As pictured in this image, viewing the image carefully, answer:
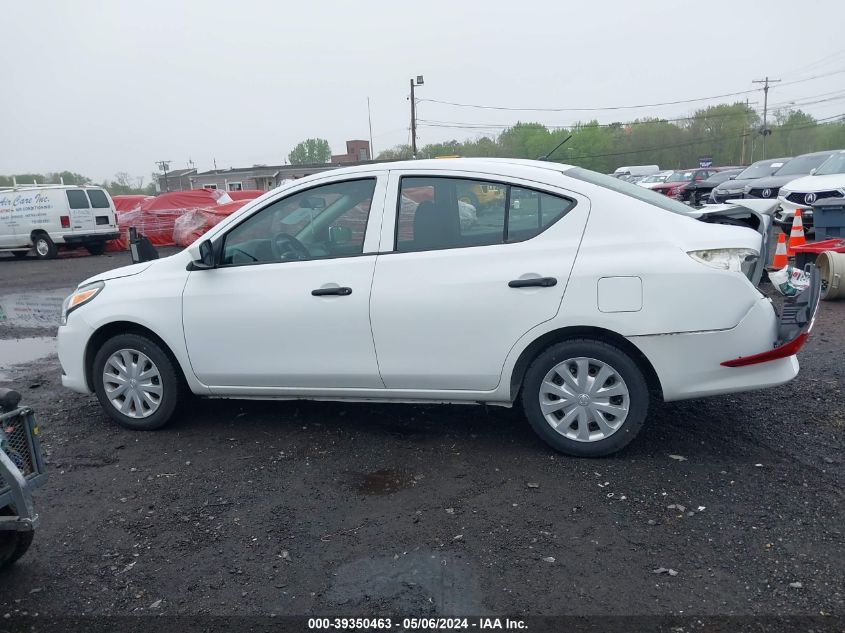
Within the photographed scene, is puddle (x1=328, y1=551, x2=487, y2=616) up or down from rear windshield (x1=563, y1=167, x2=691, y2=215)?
down

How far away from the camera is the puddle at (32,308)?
10.5m

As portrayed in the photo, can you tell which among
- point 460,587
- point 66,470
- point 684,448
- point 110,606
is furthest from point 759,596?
point 66,470

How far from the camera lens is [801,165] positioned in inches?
637

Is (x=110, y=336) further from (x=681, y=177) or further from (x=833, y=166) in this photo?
(x=681, y=177)

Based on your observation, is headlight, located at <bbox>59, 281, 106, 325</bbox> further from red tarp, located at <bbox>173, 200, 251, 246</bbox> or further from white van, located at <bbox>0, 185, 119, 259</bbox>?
white van, located at <bbox>0, 185, 119, 259</bbox>

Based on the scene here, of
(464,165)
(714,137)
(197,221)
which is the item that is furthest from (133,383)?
(714,137)

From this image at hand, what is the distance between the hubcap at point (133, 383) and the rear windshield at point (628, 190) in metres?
3.24

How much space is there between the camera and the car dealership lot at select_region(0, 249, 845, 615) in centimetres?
311

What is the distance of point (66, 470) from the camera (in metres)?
4.66

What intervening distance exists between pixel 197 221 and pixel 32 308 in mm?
9511

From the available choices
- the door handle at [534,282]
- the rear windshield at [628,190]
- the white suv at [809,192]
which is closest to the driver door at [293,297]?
the door handle at [534,282]

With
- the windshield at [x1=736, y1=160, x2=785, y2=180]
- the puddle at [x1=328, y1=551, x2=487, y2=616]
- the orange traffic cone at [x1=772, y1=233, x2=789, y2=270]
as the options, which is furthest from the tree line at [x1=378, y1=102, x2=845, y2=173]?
the puddle at [x1=328, y1=551, x2=487, y2=616]

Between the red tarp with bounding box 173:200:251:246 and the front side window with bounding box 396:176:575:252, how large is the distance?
16.8m

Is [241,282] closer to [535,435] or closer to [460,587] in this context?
[535,435]
